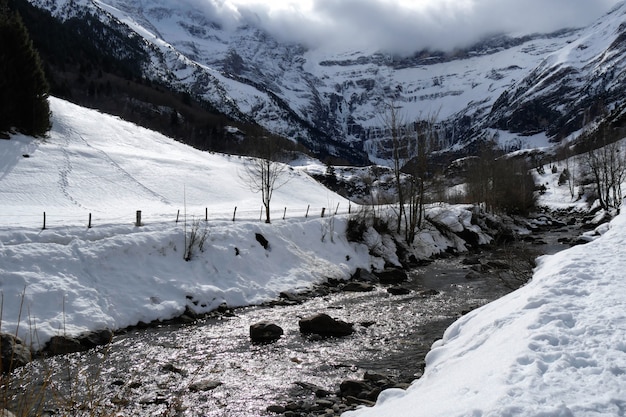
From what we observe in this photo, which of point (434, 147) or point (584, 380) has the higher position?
point (434, 147)

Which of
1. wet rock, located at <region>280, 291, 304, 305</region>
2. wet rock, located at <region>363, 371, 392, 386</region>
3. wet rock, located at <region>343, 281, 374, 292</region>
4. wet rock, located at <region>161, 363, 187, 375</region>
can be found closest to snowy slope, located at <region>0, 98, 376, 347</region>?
wet rock, located at <region>280, 291, 304, 305</region>

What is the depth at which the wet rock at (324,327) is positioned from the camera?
16.0 meters

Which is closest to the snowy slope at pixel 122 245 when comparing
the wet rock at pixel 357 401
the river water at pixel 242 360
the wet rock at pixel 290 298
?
the wet rock at pixel 290 298

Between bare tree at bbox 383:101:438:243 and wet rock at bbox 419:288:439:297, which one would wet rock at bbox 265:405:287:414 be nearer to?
wet rock at bbox 419:288:439:297

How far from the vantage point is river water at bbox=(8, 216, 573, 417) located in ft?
35.2

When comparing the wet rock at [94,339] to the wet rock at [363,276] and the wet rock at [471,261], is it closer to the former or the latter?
the wet rock at [363,276]

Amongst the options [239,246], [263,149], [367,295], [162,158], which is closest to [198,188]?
[162,158]

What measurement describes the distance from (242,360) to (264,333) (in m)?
2.02

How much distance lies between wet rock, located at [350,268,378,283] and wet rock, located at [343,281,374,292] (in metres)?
1.77

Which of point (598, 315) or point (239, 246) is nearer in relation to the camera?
point (598, 315)

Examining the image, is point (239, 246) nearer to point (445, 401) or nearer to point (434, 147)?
point (445, 401)

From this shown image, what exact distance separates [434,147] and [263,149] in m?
15.4

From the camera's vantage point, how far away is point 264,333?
15586 mm

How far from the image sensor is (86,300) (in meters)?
16.7
